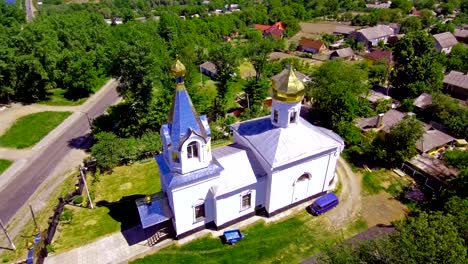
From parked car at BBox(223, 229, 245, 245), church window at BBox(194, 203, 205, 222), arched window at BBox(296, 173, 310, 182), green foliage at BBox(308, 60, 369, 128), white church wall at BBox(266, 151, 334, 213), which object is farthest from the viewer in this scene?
green foliage at BBox(308, 60, 369, 128)

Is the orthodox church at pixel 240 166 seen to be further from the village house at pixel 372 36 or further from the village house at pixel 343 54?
the village house at pixel 372 36

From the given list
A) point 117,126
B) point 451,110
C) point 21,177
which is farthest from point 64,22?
point 451,110

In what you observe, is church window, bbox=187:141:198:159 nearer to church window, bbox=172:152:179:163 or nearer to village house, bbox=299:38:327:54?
church window, bbox=172:152:179:163

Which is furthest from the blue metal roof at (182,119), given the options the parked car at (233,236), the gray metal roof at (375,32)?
the gray metal roof at (375,32)

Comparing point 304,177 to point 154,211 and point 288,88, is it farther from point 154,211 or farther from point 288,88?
point 154,211

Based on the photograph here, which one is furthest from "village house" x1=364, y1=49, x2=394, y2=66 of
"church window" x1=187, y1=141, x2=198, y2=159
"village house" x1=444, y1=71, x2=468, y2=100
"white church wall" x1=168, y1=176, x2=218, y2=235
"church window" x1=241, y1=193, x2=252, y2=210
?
"church window" x1=187, y1=141, x2=198, y2=159

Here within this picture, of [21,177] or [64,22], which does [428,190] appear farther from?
[64,22]
